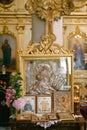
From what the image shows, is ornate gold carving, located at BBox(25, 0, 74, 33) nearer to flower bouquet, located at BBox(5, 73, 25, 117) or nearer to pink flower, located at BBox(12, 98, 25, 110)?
flower bouquet, located at BBox(5, 73, 25, 117)

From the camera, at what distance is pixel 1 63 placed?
11906 mm

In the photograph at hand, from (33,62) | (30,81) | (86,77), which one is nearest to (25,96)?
(30,81)

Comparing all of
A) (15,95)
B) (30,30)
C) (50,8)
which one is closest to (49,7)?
(50,8)

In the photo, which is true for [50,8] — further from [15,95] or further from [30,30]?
[30,30]

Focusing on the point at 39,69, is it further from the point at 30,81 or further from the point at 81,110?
the point at 81,110

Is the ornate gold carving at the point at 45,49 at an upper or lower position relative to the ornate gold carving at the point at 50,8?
lower

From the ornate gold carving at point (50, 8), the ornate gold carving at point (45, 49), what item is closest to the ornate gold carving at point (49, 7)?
the ornate gold carving at point (50, 8)

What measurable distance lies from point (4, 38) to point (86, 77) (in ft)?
11.4

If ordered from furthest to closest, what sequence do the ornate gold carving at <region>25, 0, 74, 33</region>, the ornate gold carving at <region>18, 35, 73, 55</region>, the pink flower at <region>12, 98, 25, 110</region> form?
the ornate gold carving at <region>25, 0, 74, 33</region>, the ornate gold carving at <region>18, 35, 73, 55</region>, the pink flower at <region>12, 98, 25, 110</region>

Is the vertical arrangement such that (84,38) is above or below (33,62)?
above

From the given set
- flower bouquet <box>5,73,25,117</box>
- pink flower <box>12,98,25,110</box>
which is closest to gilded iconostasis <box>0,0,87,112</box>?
flower bouquet <box>5,73,25,117</box>

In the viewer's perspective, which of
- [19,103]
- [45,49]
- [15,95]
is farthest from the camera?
[45,49]

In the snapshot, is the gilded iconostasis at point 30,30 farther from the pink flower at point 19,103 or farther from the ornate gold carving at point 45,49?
the pink flower at point 19,103

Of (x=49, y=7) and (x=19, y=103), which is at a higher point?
(x=49, y=7)
